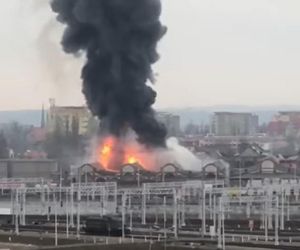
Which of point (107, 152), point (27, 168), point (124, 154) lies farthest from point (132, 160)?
point (27, 168)

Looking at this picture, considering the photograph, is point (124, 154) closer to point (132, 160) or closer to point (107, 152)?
point (132, 160)

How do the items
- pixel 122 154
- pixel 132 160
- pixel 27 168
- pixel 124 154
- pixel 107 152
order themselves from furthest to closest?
pixel 27 168 → pixel 107 152 → pixel 124 154 → pixel 122 154 → pixel 132 160

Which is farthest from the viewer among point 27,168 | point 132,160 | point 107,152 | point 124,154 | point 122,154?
point 27,168

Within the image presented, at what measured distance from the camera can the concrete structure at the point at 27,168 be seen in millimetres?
149000

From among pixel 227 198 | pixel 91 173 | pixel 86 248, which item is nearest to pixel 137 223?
pixel 227 198

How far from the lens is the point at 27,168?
15150 centimetres

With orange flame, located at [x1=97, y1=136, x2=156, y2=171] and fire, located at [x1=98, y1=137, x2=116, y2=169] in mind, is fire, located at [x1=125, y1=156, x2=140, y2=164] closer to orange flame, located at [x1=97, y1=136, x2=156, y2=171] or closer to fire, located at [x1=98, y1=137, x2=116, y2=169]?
orange flame, located at [x1=97, y1=136, x2=156, y2=171]

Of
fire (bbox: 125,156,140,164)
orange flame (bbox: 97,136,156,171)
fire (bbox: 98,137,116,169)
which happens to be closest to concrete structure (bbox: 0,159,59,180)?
fire (bbox: 98,137,116,169)

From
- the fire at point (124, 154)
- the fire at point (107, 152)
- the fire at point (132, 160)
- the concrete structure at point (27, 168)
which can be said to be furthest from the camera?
the concrete structure at point (27, 168)

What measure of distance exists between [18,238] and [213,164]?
6186cm

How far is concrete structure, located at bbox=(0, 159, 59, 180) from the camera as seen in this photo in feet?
489

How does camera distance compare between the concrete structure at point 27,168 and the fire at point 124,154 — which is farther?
the concrete structure at point 27,168

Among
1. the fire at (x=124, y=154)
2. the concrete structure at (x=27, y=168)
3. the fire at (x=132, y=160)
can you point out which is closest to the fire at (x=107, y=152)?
the fire at (x=124, y=154)

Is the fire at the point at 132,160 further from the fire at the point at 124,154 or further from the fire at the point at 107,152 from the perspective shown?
the fire at the point at 107,152
